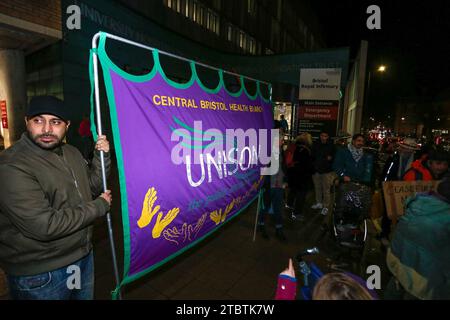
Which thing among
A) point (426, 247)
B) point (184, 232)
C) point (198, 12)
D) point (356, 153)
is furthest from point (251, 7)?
point (426, 247)

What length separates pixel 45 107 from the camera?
186cm

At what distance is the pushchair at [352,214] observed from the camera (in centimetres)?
425

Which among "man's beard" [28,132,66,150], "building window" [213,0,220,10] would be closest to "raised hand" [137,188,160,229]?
"man's beard" [28,132,66,150]

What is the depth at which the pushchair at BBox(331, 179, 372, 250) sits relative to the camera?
4.25 meters

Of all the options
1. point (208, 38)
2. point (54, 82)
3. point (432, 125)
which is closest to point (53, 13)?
point (54, 82)

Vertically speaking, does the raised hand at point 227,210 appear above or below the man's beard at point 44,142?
below

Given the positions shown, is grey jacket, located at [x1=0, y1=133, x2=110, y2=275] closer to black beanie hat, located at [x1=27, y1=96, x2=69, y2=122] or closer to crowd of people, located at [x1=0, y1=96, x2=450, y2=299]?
crowd of people, located at [x1=0, y1=96, x2=450, y2=299]

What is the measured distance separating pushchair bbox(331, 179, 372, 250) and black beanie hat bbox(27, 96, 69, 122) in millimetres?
4145

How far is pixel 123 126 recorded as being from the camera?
2100mm

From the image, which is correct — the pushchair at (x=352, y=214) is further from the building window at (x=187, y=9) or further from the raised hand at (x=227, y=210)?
the building window at (x=187, y=9)

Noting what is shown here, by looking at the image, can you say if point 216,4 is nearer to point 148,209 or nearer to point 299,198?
point 299,198

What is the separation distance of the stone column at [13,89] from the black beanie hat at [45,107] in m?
9.17

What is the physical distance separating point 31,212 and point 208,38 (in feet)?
60.0

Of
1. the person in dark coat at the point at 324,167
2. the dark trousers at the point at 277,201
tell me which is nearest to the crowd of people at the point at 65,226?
the dark trousers at the point at 277,201
